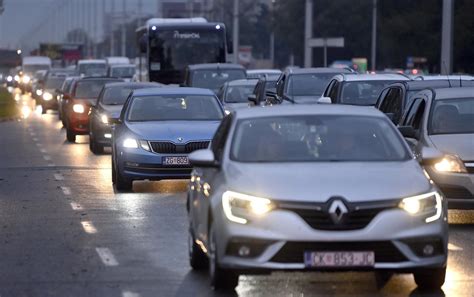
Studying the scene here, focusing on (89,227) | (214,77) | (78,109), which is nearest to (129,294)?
(89,227)

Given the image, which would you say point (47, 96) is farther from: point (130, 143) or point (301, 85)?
point (130, 143)

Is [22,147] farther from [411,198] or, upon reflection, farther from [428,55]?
[428,55]

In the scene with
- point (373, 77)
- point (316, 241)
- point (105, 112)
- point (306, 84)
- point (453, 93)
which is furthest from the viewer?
point (105, 112)

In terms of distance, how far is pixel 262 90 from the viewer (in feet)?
104

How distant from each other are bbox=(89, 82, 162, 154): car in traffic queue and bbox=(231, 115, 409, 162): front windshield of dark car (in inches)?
694

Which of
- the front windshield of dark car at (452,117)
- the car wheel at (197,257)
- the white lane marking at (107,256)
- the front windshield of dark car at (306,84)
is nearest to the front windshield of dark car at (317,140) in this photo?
the car wheel at (197,257)

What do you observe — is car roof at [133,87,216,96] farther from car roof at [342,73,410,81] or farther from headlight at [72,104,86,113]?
headlight at [72,104,86,113]

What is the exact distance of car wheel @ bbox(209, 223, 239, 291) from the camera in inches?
419

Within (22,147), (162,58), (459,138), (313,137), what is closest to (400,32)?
(162,58)

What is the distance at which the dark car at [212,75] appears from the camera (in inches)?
1516

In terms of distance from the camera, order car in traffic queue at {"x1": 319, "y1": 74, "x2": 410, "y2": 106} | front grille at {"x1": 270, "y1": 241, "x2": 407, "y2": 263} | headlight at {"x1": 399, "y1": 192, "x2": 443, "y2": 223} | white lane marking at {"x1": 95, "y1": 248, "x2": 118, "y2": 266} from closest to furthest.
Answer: front grille at {"x1": 270, "y1": 241, "x2": 407, "y2": 263} → headlight at {"x1": 399, "y1": 192, "x2": 443, "y2": 223} → white lane marking at {"x1": 95, "y1": 248, "x2": 118, "y2": 266} → car in traffic queue at {"x1": 319, "y1": 74, "x2": 410, "y2": 106}

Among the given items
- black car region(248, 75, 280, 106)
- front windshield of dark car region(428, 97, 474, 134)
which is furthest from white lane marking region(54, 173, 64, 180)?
front windshield of dark car region(428, 97, 474, 134)

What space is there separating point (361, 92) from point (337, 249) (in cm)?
1571

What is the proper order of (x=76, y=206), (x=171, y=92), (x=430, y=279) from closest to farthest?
(x=430, y=279) < (x=76, y=206) < (x=171, y=92)
